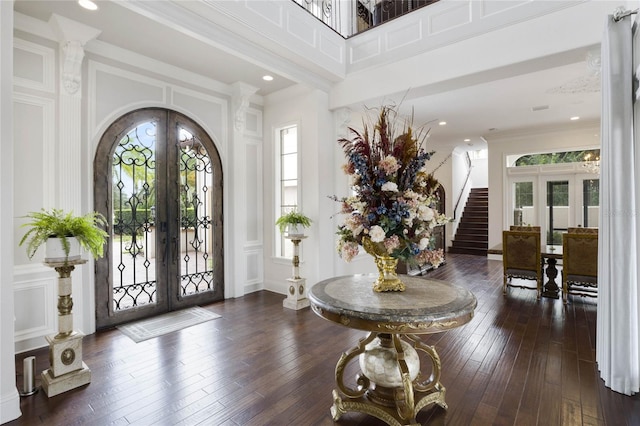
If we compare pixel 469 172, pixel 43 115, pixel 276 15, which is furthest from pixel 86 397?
pixel 469 172

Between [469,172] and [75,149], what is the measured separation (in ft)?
40.9

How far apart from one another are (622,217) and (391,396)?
2.20m

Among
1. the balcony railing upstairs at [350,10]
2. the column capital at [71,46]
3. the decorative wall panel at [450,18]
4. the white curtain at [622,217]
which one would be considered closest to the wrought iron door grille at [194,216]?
the column capital at [71,46]

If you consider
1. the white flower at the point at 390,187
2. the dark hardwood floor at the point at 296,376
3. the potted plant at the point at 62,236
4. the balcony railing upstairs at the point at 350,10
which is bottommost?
the dark hardwood floor at the point at 296,376

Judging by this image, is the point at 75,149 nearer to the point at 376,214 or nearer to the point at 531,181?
the point at 376,214

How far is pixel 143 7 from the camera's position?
3.00m

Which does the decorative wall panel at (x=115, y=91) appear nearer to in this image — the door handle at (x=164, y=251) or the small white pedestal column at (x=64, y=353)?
the door handle at (x=164, y=251)

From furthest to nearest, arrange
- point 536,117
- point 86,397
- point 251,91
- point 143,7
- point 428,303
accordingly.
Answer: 1. point 536,117
2. point 251,91
3. point 143,7
4. point 86,397
5. point 428,303

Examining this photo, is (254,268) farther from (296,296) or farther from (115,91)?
(115,91)

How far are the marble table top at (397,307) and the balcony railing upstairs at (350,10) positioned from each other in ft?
13.1

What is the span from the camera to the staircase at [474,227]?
9932mm

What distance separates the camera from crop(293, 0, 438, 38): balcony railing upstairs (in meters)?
4.94

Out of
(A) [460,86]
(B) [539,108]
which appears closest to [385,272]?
(A) [460,86]

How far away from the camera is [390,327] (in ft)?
5.78
